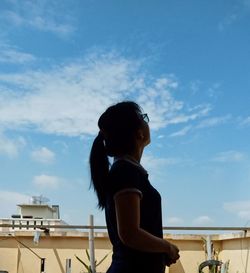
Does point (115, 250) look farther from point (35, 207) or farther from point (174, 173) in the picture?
point (35, 207)

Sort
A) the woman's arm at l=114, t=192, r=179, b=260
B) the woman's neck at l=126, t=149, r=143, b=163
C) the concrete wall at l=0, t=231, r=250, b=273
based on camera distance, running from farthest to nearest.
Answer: the concrete wall at l=0, t=231, r=250, b=273 < the woman's neck at l=126, t=149, r=143, b=163 < the woman's arm at l=114, t=192, r=179, b=260

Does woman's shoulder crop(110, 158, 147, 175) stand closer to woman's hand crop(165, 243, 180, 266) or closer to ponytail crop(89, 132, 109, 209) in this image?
ponytail crop(89, 132, 109, 209)

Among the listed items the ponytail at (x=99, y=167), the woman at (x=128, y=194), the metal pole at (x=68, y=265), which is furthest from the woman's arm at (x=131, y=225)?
the metal pole at (x=68, y=265)

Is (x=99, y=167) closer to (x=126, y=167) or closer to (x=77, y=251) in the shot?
(x=126, y=167)

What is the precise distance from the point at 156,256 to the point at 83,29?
2.67m

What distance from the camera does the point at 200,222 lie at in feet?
12.0

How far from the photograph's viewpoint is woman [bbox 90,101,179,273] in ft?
3.07

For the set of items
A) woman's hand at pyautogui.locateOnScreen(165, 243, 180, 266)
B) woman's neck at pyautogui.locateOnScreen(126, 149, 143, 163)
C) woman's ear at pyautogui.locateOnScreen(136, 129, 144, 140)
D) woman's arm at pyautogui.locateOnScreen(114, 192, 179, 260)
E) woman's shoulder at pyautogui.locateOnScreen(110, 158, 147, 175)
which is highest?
woman's ear at pyautogui.locateOnScreen(136, 129, 144, 140)

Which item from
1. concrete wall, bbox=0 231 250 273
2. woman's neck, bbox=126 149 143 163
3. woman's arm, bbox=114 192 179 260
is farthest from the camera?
concrete wall, bbox=0 231 250 273

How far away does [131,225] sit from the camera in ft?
3.03

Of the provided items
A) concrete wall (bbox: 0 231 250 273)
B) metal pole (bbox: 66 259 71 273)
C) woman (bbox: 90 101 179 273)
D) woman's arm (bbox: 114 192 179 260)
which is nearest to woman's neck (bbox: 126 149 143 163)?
woman (bbox: 90 101 179 273)

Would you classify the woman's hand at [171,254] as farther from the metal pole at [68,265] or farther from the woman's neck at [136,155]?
the metal pole at [68,265]

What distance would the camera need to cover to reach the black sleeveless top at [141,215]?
953 mm

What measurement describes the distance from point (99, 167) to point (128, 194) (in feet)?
0.52
